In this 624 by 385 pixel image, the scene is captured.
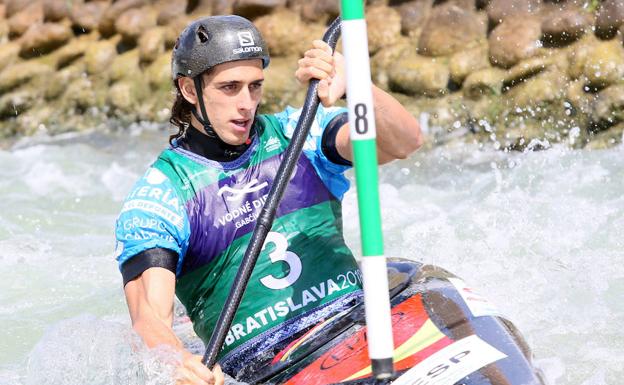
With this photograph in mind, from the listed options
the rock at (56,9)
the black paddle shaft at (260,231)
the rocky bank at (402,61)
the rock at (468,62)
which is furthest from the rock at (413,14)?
the black paddle shaft at (260,231)

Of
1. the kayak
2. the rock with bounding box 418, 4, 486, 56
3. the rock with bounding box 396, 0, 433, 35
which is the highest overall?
the rock with bounding box 396, 0, 433, 35

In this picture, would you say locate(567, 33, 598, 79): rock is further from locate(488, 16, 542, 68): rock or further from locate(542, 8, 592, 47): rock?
locate(488, 16, 542, 68): rock

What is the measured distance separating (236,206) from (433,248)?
8.41 feet

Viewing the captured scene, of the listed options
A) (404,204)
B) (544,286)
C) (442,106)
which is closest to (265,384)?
(544,286)

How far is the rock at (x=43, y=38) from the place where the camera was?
982 centimetres

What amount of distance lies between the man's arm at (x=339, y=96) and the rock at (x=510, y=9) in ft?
12.7

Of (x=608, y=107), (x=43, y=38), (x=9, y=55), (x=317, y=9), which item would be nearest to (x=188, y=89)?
(x=608, y=107)

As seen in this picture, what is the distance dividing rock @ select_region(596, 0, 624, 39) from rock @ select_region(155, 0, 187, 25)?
151 inches

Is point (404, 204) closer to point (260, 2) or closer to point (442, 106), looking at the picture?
point (442, 106)

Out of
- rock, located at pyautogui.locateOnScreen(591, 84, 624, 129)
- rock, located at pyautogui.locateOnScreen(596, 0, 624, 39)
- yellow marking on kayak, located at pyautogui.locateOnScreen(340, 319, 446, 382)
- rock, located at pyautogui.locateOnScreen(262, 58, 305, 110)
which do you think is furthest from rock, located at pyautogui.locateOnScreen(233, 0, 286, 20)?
yellow marking on kayak, located at pyautogui.locateOnScreen(340, 319, 446, 382)

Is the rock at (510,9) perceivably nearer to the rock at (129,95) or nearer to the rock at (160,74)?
the rock at (160,74)

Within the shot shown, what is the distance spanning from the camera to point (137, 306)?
129 inches

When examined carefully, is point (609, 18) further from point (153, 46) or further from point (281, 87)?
point (153, 46)

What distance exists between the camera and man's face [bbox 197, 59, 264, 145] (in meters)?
3.47
